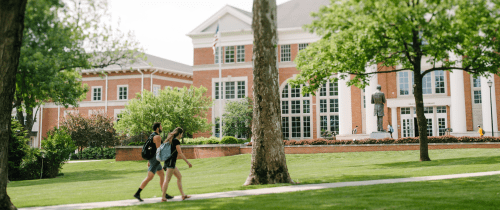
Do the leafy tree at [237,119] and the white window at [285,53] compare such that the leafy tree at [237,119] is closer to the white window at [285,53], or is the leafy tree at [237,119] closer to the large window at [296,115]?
the large window at [296,115]

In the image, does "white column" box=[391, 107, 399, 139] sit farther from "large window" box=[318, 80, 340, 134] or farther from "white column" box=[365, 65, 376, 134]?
"large window" box=[318, 80, 340, 134]

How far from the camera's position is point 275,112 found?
442 inches

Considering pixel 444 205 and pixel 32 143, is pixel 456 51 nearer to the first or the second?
pixel 444 205

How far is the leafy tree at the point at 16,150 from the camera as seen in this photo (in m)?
20.2

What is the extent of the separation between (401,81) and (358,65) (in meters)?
19.4

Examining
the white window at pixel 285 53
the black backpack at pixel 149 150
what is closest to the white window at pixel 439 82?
the white window at pixel 285 53

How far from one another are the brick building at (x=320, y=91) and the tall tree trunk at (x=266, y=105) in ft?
74.9

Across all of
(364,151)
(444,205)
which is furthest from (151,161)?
(364,151)

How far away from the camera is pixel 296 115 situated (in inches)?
1635

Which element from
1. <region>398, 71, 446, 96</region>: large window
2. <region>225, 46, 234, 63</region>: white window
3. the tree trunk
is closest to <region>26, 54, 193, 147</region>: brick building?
<region>225, 46, 234, 63</region>: white window

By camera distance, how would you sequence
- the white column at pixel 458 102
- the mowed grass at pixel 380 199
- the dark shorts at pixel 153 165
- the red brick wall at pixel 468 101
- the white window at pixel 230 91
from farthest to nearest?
the white window at pixel 230 91
the red brick wall at pixel 468 101
the white column at pixel 458 102
the dark shorts at pixel 153 165
the mowed grass at pixel 380 199

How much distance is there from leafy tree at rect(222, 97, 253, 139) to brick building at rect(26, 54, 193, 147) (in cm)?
1150

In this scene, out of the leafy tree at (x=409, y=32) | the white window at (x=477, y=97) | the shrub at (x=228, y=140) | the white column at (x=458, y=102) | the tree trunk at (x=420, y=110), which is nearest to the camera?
the leafy tree at (x=409, y=32)

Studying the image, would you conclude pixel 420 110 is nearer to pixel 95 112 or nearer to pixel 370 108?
pixel 370 108
